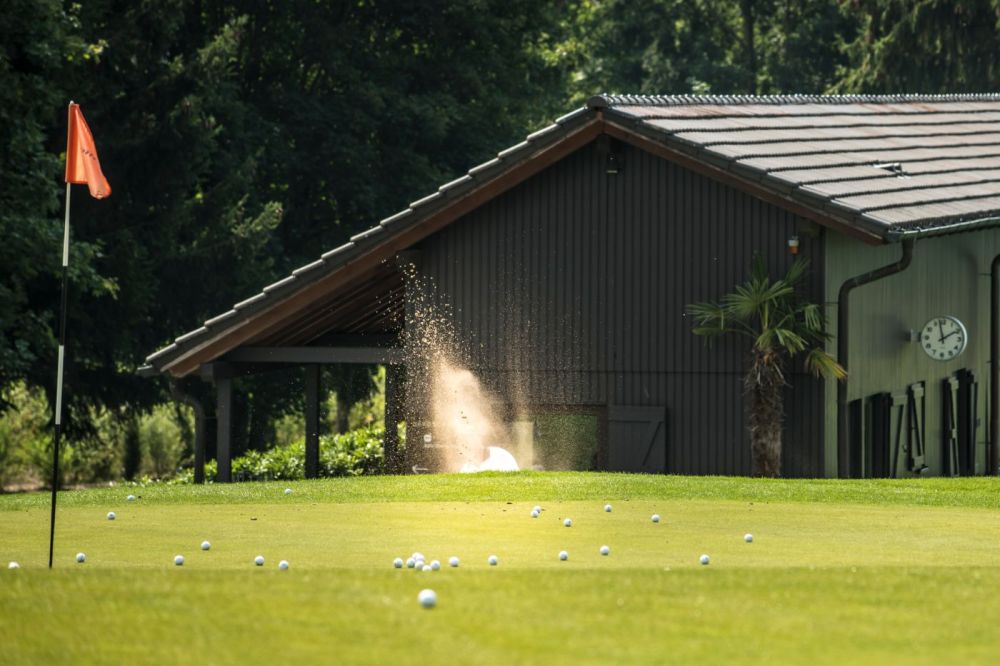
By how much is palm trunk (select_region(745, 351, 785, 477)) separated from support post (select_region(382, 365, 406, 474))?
574 cm

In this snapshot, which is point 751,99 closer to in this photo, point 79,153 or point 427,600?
point 79,153

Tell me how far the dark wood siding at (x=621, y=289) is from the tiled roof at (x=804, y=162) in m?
0.56

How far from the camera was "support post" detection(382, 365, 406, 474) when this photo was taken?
26.3 metres

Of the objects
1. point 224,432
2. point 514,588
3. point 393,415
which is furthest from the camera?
point 393,415

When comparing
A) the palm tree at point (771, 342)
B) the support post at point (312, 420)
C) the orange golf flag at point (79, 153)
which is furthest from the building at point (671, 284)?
the orange golf flag at point (79, 153)

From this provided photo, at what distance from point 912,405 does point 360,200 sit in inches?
625

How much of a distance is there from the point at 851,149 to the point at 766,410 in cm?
515

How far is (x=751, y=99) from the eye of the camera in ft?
86.7

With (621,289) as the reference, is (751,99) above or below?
above

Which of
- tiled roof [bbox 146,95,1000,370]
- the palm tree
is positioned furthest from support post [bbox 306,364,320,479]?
the palm tree

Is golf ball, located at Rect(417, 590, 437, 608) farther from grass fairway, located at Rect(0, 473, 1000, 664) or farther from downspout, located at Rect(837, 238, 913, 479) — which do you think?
downspout, located at Rect(837, 238, 913, 479)

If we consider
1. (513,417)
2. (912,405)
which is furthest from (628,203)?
(912,405)

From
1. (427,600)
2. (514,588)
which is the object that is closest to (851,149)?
(514,588)

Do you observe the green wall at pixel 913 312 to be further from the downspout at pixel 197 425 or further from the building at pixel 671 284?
the downspout at pixel 197 425
